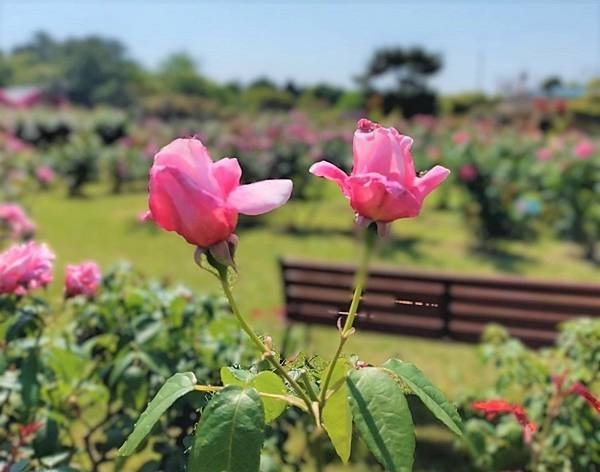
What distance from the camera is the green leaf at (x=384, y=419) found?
726mm

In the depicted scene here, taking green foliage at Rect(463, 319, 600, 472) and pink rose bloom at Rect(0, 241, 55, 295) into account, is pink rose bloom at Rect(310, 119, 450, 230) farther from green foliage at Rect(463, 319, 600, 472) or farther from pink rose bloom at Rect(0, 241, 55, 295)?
green foliage at Rect(463, 319, 600, 472)

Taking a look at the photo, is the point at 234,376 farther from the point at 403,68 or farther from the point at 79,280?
the point at 403,68

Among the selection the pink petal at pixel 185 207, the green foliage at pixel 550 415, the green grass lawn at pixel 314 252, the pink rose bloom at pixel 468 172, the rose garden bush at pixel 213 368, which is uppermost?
the pink petal at pixel 185 207

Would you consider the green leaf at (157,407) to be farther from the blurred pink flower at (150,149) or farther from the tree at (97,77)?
the tree at (97,77)

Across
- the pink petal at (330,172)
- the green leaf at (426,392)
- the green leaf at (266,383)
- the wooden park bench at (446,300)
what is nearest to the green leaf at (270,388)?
the green leaf at (266,383)

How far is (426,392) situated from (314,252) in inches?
273

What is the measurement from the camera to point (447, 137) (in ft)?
41.1

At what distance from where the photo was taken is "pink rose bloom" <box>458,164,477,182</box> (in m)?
7.71

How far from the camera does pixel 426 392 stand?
80 centimetres

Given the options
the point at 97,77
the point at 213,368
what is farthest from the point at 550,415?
the point at 97,77

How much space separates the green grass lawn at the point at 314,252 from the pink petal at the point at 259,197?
354cm

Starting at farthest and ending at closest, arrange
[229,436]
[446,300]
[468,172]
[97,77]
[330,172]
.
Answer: [97,77] → [468,172] → [446,300] → [330,172] → [229,436]

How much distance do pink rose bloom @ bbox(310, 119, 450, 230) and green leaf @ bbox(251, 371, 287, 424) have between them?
21 centimetres

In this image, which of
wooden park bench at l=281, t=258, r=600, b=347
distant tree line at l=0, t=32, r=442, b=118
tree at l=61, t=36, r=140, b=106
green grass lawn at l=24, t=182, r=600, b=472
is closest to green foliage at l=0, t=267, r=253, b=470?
wooden park bench at l=281, t=258, r=600, b=347
